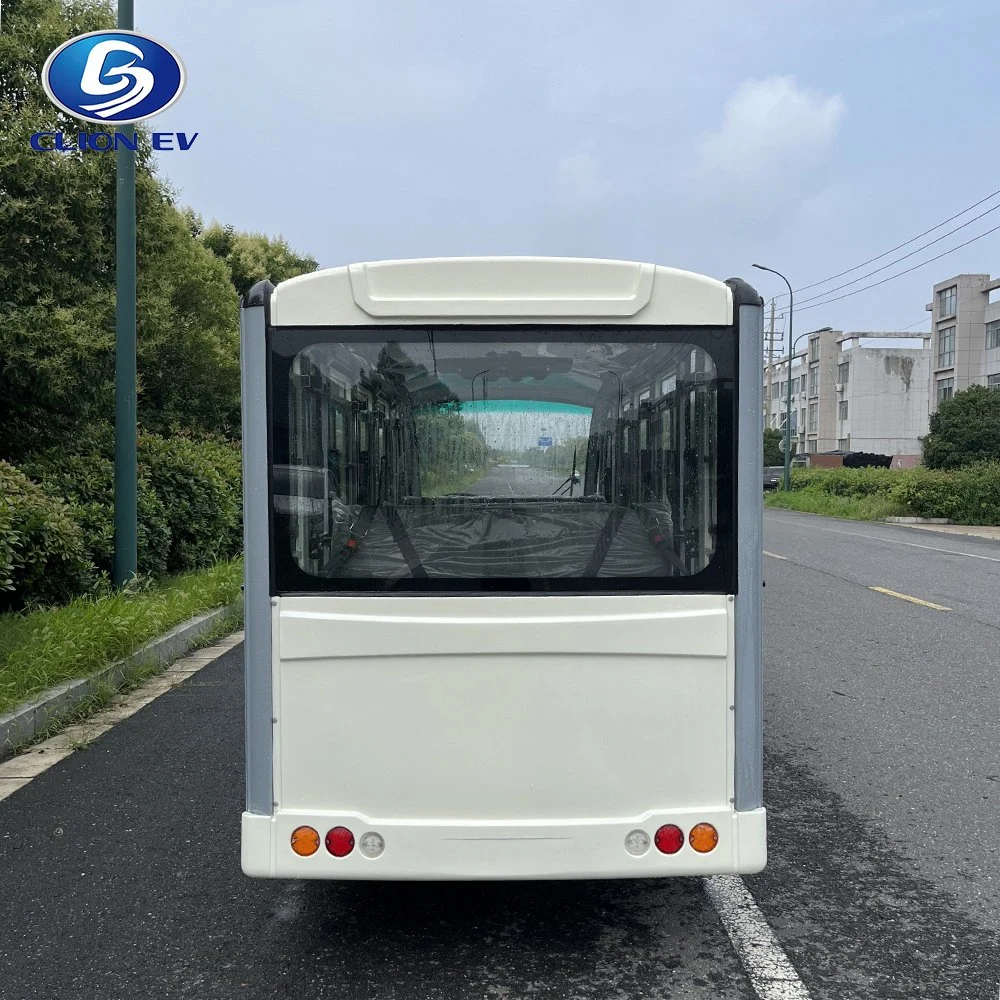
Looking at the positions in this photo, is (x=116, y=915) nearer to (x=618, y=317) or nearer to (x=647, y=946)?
(x=647, y=946)

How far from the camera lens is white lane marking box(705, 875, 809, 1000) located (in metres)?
3.25

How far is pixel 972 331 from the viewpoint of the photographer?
6256 cm

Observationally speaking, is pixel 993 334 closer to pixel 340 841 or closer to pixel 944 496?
pixel 944 496

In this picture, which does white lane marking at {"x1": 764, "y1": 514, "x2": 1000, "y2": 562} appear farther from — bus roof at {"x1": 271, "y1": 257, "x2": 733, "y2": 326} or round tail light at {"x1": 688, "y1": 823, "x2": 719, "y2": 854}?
bus roof at {"x1": 271, "y1": 257, "x2": 733, "y2": 326}

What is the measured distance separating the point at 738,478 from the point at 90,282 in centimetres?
906

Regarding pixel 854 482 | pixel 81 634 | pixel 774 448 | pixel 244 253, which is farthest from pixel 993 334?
pixel 81 634

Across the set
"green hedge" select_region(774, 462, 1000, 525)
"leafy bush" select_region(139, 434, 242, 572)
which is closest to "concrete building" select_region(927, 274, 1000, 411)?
"green hedge" select_region(774, 462, 1000, 525)

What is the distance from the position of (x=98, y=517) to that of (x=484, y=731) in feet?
23.3

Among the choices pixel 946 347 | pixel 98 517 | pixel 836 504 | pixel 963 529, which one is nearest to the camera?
pixel 98 517

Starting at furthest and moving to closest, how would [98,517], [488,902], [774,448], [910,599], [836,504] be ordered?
[774,448]
[836,504]
[910,599]
[98,517]
[488,902]

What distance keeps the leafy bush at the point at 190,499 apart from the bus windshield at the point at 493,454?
27.6 ft

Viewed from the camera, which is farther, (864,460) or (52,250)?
(864,460)

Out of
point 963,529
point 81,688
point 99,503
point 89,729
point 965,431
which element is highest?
point 965,431

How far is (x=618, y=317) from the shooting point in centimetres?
333
